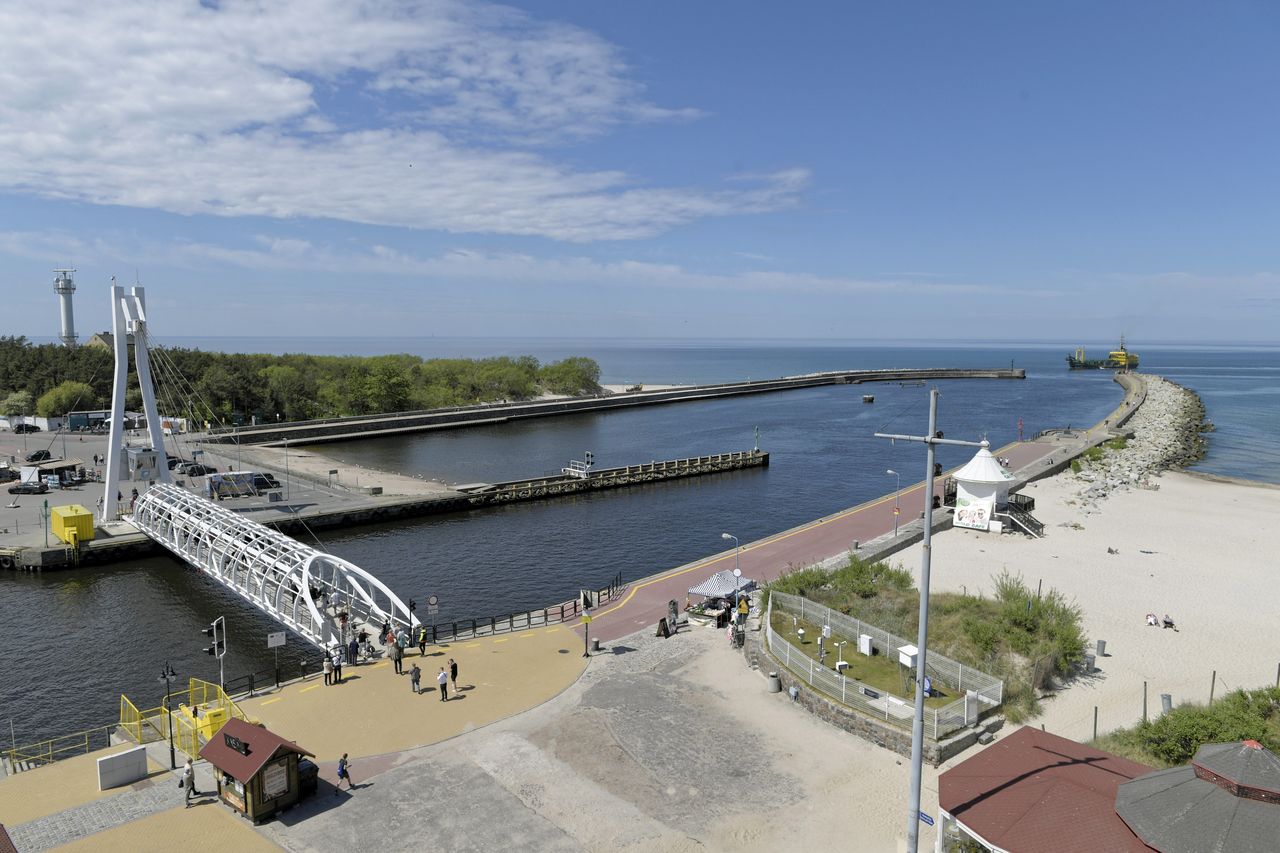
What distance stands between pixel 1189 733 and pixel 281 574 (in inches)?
1130

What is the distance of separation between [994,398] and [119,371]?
144841mm

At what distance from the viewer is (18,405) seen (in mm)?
86688

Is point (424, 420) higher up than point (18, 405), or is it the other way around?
point (18, 405)

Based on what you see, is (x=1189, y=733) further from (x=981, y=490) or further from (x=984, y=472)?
(x=981, y=490)

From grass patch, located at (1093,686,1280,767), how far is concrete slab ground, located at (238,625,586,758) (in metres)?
14.7

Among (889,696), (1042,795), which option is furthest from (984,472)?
(1042,795)

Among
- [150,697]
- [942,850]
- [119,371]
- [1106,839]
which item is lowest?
[150,697]

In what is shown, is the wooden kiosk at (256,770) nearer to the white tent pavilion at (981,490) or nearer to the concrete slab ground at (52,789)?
the concrete slab ground at (52,789)

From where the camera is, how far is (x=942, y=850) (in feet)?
48.8

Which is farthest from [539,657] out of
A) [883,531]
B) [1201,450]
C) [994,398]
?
[994,398]

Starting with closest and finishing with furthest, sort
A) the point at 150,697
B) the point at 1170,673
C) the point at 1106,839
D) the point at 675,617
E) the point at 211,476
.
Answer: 1. the point at 1106,839
2. the point at 1170,673
3. the point at 150,697
4. the point at 675,617
5. the point at 211,476

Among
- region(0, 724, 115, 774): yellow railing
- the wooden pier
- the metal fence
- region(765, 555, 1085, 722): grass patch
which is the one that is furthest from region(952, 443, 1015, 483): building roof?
region(0, 724, 115, 774): yellow railing

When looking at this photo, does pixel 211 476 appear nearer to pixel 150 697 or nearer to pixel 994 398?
pixel 150 697

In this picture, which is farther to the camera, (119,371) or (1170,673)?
(119,371)
